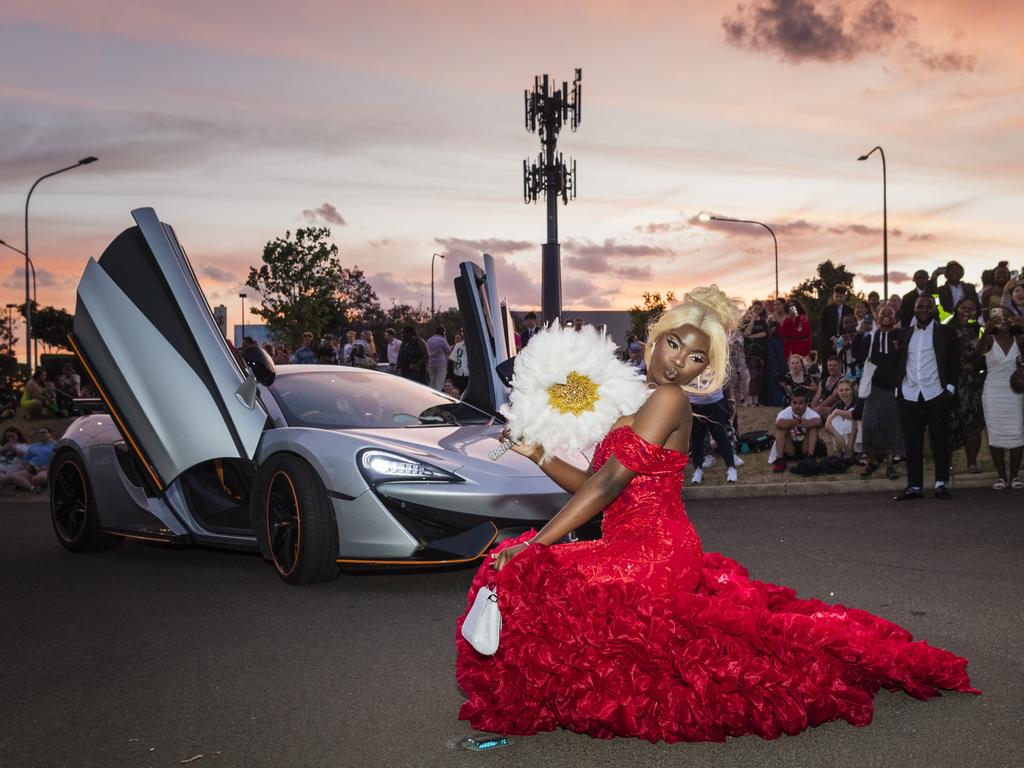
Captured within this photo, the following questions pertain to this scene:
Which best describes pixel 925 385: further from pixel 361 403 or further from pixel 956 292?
pixel 361 403

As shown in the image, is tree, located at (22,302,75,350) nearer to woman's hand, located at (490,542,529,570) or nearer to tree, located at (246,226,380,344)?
tree, located at (246,226,380,344)

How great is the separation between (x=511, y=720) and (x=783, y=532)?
576cm

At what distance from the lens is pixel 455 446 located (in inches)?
278

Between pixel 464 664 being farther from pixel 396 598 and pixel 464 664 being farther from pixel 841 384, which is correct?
pixel 841 384

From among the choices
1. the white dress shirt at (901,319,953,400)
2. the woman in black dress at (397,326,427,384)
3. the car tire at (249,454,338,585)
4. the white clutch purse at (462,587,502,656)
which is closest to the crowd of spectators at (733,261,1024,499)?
the white dress shirt at (901,319,953,400)

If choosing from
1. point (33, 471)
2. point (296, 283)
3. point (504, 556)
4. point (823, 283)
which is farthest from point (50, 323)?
point (504, 556)

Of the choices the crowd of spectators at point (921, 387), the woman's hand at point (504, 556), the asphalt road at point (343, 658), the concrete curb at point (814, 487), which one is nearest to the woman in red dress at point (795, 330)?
the crowd of spectators at point (921, 387)

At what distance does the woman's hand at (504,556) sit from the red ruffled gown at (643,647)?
4cm

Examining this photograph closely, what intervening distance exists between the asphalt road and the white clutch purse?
44cm

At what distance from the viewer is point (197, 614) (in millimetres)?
6418

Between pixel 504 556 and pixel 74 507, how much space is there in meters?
5.99

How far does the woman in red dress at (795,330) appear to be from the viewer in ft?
56.6

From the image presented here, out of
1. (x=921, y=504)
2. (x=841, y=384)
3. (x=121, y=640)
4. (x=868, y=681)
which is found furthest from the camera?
(x=841, y=384)

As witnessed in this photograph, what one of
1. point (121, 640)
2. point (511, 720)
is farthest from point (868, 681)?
point (121, 640)
